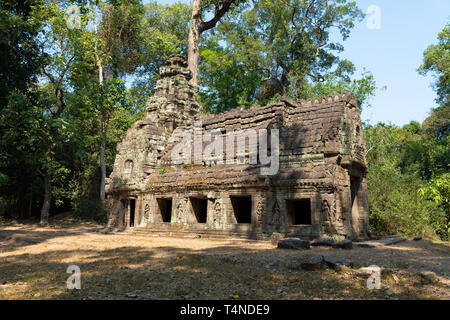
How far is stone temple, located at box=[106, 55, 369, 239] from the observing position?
520 inches

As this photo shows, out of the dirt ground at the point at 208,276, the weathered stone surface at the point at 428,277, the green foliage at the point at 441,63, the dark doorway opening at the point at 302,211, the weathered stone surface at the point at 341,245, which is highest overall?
the green foliage at the point at 441,63

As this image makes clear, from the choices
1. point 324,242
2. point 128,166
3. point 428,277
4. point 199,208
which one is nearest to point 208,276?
point 428,277

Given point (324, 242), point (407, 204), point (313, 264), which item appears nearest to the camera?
point (313, 264)

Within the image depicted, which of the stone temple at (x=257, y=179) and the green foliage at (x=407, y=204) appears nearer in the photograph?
the stone temple at (x=257, y=179)

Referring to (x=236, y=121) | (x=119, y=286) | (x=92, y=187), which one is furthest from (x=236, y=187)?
(x=92, y=187)

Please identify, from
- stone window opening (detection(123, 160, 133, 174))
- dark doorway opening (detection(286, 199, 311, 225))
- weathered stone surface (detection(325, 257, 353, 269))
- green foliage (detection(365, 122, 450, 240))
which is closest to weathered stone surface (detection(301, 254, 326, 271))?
weathered stone surface (detection(325, 257, 353, 269))

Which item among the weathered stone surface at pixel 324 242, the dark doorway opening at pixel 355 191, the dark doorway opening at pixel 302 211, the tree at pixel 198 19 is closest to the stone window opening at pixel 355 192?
the dark doorway opening at pixel 355 191

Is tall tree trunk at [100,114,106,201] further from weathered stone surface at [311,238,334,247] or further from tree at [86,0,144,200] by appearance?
weathered stone surface at [311,238,334,247]

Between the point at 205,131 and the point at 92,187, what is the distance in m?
14.1

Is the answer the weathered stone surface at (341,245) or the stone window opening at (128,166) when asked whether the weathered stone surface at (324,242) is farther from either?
the stone window opening at (128,166)

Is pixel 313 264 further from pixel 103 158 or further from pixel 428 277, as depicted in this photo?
pixel 103 158

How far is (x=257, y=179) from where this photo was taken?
14047 millimetres

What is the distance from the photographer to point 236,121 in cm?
1775

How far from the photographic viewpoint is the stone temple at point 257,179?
1322 cm
